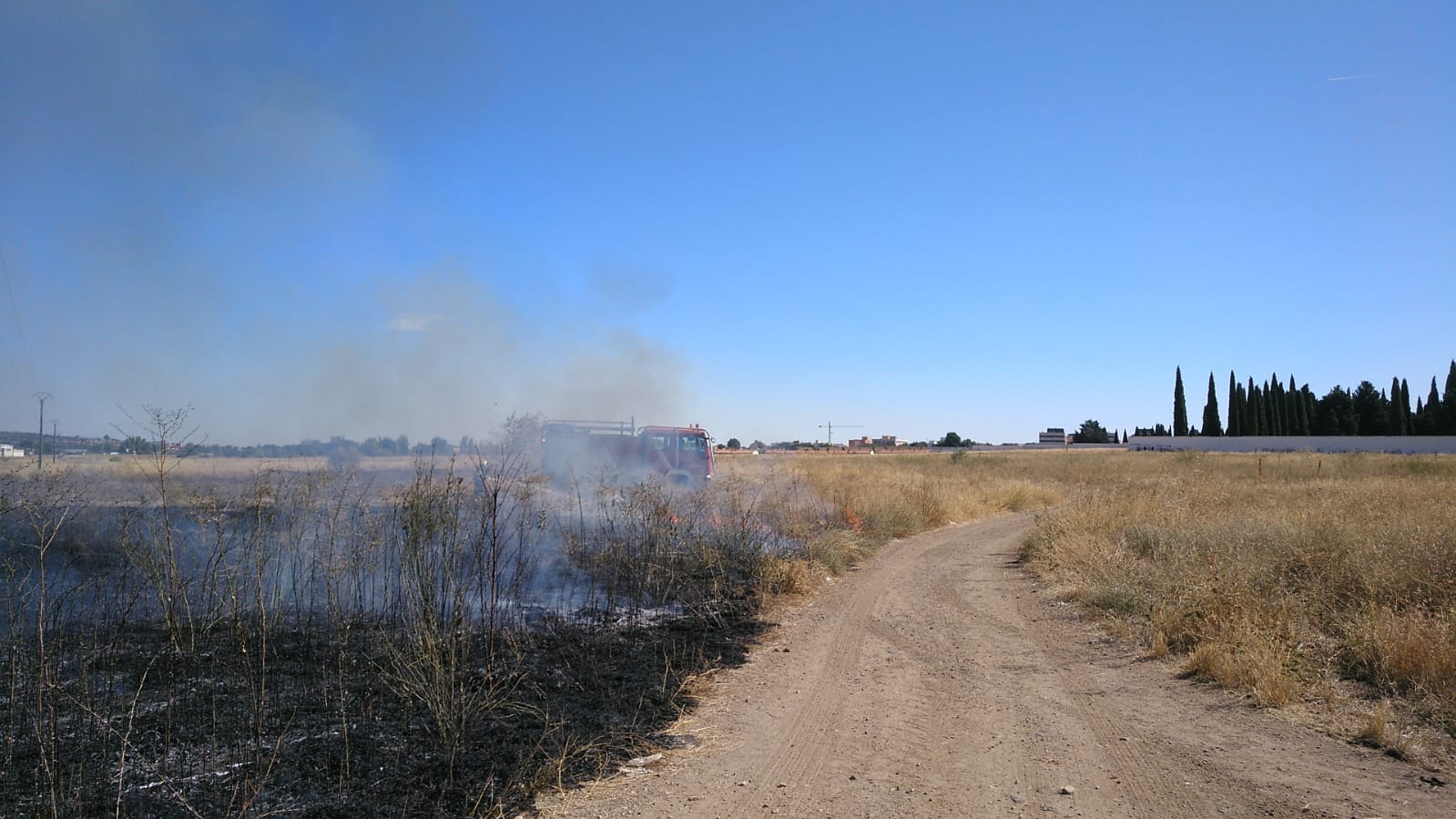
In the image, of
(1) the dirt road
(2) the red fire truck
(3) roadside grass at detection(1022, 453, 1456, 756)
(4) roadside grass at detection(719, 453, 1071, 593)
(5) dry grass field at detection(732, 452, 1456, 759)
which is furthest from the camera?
(2) the red fire truck

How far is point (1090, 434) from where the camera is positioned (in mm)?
105500

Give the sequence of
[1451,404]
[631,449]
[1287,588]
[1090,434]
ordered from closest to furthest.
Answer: [1287,588] → [631,449] → [1451,404] → [1090,434]

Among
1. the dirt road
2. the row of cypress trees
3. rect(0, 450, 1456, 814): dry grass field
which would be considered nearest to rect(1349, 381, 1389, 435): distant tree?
the row of cypress trees

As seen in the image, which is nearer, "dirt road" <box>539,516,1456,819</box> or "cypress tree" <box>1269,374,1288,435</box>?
"dirt road" <box>539,516,1456,819</box>

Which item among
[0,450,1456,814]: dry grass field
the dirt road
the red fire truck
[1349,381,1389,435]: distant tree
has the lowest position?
the dirt road

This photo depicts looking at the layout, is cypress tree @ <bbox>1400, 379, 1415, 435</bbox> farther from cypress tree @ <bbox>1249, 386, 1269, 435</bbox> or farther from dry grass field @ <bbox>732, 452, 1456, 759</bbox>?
dry grass field @ <bbox>732, 452, 1456, 759</bbox>

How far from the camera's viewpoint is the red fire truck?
57.9 feet

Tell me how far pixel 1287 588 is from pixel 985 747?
593 centimetres

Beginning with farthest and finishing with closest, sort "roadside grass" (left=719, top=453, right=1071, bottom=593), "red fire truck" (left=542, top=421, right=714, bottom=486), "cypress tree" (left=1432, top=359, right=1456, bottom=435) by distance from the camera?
"cypress tree" (left=1432, top=359, right=1456, bottom=435)
"red fire truck" (left=542, top=421, right=714, bottom=486)
"roadside grass" (left=719, top=453, right=1071, bottom=593)

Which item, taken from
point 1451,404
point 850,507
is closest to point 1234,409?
point 1451,404

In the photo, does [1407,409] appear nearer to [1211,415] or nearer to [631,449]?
[1211,415]

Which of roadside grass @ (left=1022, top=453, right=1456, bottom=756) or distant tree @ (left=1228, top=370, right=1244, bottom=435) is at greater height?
distant tree @ (left=1228, top=370, right=1244, bottom=435)

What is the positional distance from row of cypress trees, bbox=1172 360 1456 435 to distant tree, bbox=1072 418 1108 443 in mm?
25230

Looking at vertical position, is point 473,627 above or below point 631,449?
below
